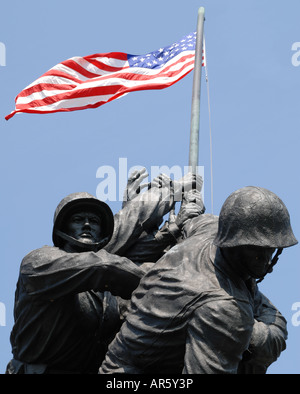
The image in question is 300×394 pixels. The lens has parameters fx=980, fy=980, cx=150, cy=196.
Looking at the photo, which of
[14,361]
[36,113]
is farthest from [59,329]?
[36,113]

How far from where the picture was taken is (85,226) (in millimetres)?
10188

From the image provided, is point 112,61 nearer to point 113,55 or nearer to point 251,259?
point 113,55

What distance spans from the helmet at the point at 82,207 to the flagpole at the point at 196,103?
99.1 inches

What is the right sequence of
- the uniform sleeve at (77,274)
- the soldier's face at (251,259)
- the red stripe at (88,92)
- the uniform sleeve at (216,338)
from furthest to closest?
the red stripe at (88,92)
the uniform sleeve at (77,274)
the soldier's face at (251,259)
the uniform sleeve at (216,338)

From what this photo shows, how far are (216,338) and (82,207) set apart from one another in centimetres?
242

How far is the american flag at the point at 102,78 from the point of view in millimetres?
16500

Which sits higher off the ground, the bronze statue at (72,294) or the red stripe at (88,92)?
the red stripe at (88,92)

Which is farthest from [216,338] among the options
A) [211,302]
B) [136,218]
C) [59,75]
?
[59,75]

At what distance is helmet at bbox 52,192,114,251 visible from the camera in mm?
10133

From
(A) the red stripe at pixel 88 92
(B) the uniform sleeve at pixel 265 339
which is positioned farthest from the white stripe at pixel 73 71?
(B) the uniform sleeve at pixel 265 339

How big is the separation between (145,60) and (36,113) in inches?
85.3

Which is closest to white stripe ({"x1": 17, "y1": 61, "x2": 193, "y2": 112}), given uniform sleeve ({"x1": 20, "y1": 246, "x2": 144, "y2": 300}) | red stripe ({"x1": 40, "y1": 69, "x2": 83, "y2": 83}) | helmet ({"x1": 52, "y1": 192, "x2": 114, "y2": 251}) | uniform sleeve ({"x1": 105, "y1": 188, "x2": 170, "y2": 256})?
red stripe ({"x1": 40, "y1": 69, "x2": 83, "y2": 83})

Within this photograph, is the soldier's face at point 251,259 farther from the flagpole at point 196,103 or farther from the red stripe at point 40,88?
the red stripe at point 40,88
